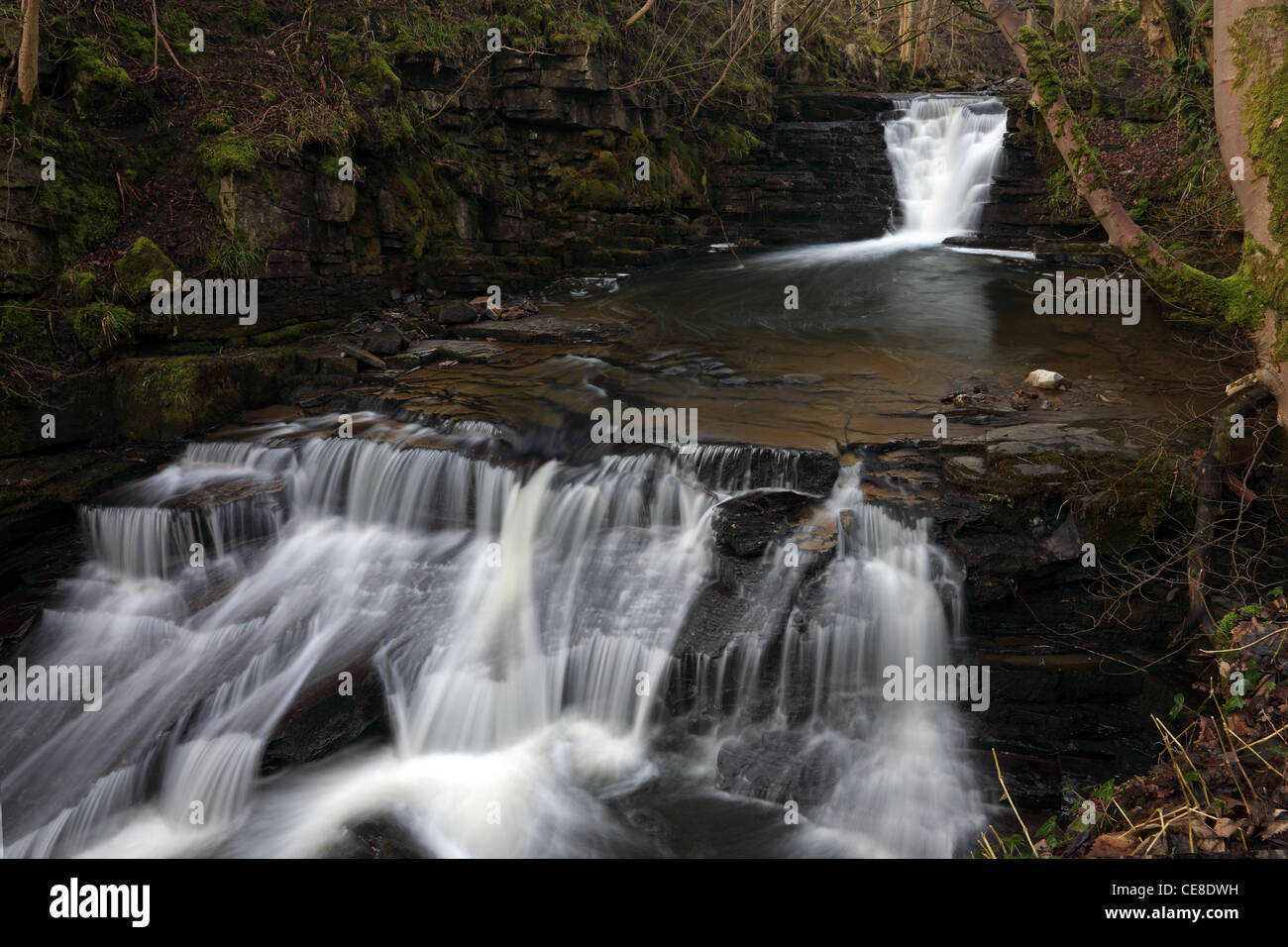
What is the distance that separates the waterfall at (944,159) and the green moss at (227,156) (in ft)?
38.5

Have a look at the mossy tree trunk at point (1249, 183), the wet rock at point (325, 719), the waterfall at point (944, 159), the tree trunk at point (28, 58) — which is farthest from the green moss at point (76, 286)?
the waterfall at point (944, 159)

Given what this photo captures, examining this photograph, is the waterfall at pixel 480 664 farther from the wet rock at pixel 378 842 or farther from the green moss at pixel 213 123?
the green moss at pixel 213 123

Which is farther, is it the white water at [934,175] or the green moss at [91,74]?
the white water at [934,175]

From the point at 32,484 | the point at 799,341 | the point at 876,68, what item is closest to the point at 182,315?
the point at 32,484

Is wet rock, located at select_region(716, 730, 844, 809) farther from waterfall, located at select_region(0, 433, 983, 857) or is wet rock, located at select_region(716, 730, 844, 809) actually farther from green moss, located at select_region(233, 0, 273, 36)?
green moss, located at select_region(233, 0, 273, 36)

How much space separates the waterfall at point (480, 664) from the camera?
548 centimetres

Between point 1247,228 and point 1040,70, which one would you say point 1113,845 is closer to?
point 1247,228

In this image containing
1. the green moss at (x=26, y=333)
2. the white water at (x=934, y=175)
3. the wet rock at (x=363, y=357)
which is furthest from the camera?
the white water at (x=934, y=175)

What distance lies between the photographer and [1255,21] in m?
5.52

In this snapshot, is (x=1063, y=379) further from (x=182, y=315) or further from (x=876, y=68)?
(x=876, y=68)

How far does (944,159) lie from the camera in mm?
16562

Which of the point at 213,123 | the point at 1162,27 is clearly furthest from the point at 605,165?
the point at 1162,27

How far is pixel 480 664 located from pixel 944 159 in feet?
48.4

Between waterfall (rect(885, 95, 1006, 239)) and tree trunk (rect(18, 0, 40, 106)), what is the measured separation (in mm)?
13793
